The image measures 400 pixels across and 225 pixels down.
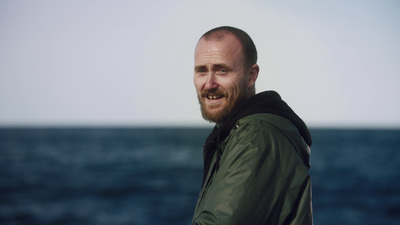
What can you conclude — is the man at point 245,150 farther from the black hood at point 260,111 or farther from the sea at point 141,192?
the sea at point 141,192

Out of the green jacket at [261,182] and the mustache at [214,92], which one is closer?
the green jacket at [261,182]

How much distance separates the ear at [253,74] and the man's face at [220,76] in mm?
17

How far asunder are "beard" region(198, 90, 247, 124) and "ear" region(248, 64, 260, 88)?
13 centimetres

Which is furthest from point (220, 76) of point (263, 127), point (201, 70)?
point (263, 127)

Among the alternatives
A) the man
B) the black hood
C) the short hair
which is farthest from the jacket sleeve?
the short hair

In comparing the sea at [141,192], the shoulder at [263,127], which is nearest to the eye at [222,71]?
the shoulder at [263,127]

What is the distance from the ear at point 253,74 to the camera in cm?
287

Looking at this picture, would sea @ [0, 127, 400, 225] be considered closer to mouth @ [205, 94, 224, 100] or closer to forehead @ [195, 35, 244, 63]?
mouth @ [205, 94, 224, 100]

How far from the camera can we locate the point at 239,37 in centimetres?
271

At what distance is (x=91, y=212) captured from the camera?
74.1 ft

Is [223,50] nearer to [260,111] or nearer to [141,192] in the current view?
[260,111]

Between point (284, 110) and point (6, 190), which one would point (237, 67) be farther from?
point (6, 190)

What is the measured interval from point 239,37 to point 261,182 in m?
1.09

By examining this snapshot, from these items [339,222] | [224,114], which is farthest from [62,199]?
[224,114]
